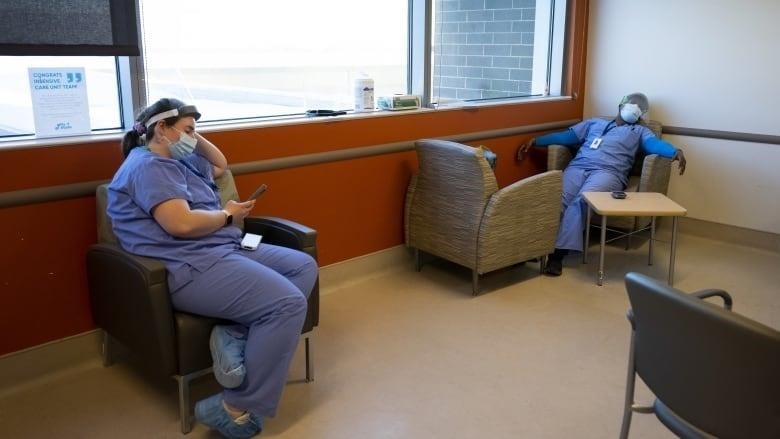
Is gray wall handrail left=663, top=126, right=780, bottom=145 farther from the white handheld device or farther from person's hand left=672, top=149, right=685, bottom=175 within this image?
the white handheld device

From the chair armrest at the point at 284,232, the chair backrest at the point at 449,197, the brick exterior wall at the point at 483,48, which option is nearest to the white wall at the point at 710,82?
the brick exterior wall at the point at 483,48

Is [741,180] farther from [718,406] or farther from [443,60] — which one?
[718,406]

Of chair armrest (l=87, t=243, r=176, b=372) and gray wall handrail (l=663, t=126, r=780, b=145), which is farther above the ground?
gray wall handrail (l=663, t=126, r=780, b=145)

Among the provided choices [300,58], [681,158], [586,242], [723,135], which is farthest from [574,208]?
[300,58]

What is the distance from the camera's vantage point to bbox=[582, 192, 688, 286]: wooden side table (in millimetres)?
3643

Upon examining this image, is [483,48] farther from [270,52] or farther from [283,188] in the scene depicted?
[283,188]

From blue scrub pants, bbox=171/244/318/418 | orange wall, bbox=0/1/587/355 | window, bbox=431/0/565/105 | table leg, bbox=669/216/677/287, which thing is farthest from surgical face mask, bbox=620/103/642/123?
blue scrub pants, bbox=171/244/318/418

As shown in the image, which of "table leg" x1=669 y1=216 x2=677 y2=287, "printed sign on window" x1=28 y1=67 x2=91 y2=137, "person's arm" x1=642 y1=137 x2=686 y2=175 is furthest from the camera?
"person's arm" x1=642 y1=137 x2=686 y2=175

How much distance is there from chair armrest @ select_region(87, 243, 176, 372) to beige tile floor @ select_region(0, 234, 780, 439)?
0.30 metres

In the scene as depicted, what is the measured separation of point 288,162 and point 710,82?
2954 millimetres

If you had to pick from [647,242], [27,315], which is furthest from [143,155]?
[647,242]

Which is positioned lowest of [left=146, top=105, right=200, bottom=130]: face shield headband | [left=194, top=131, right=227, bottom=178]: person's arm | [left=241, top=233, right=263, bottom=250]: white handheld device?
[left=241, top=233, right=263, bottom=250]: white handheld device

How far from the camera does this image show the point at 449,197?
145 inches

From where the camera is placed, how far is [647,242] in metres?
4.65
